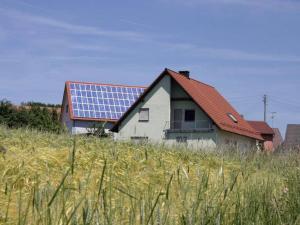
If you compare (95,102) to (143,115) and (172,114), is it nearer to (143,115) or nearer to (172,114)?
(143,115)

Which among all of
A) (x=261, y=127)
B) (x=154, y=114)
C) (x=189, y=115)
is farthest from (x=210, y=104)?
(x=261, y=127)

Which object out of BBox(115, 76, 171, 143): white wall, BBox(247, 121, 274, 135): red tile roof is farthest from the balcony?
BBox(247, 121, 274, 135): red tile roof

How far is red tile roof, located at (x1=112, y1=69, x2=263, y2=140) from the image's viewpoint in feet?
125

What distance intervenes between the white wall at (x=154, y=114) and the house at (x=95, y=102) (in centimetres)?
306

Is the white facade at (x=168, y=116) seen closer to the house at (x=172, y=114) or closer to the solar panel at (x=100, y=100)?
the house at (x=172, y=114)

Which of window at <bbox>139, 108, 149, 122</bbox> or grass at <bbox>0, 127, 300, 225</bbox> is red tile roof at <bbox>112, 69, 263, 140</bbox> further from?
grass at <bbox>0, 127, 300, 225</bbox>

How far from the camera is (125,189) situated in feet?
14.6

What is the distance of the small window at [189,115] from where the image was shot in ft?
129

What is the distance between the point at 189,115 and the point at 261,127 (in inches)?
1238

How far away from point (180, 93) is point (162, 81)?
1.49 meters

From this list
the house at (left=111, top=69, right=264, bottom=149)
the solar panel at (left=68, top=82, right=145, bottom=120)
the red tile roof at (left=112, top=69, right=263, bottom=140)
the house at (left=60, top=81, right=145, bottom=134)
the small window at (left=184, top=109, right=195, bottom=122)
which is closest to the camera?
the red tile roof at (left=112, top=69, right=263, bottom=140)

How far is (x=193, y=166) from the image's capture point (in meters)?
7.81

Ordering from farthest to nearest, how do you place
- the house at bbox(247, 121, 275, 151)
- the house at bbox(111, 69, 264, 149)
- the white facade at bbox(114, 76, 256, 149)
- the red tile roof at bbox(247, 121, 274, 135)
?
the red tile roof at bbox(247, 121, 274, 135)
the house at bbox(247, 121, 275, 151)
the white facade at bbox(114, 76, 256, 149)
the house at bbox(111, 69, 264, 149)

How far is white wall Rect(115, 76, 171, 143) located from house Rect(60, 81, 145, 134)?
306cm
